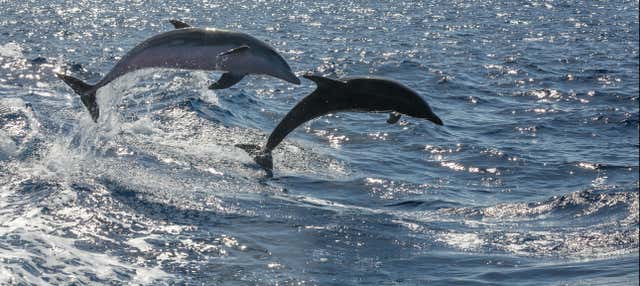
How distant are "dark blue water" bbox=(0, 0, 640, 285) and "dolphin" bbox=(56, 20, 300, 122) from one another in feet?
7.42

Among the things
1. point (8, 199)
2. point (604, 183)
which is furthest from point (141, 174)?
point (604, 183)

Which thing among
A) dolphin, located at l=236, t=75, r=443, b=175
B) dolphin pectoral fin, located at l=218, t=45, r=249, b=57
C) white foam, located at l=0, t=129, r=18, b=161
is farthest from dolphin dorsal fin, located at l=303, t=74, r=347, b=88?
white foam, located at l=0, t=129, r=18, b=161

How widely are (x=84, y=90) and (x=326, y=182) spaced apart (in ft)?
15.6

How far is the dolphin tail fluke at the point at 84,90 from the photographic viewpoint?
1266 centimetres

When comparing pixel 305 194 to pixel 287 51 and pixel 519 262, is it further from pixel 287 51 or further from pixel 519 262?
pixel 287 51

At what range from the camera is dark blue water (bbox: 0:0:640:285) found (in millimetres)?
10570

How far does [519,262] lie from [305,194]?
4.42m

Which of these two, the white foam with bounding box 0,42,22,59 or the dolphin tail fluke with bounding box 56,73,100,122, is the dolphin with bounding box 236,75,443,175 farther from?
the white foam with bounding box 0,42,22,59

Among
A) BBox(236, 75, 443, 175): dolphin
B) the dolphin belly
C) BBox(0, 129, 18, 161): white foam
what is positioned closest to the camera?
the dolphin belly

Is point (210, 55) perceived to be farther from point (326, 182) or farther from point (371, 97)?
point (326, 182)

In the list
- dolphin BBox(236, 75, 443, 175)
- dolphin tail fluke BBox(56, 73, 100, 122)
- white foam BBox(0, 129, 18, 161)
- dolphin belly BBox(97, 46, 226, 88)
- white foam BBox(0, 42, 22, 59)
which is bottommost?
white foam BBox(0, 42, 22, 59)

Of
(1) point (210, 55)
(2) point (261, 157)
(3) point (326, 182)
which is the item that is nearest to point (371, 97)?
(1) point (210, 55)

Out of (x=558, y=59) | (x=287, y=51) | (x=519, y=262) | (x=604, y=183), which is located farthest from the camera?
(x=287, y=51)

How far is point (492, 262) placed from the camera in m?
11.1
